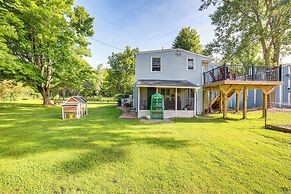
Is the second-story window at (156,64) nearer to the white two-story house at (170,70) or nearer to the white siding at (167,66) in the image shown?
the white two-story house at (170,70)

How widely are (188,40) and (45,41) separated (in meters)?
24.0

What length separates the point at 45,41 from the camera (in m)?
15.1

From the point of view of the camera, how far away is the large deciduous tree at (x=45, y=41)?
37.6 feet

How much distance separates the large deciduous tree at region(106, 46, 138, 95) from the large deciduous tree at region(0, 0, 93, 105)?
13.9m

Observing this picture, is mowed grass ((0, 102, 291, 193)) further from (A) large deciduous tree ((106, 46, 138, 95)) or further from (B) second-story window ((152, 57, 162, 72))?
(A) large deciduous tree ((106, 46, 138, 95))

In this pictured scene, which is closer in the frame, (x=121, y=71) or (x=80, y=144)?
(x=80, y=144)

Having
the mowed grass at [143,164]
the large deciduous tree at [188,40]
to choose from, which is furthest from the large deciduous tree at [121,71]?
the mowed grass at [143,164]

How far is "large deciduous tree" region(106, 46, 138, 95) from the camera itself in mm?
34844

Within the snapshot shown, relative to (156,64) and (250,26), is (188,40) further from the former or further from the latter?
(156,64)

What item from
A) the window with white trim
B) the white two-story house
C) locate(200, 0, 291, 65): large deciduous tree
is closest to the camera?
the white two-story house

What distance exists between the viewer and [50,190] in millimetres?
3002

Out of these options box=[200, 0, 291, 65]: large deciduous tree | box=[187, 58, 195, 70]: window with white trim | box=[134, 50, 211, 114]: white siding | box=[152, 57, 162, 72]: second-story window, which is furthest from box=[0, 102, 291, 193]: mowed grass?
box=[200, 0, 291, 65]: large deciduous tree

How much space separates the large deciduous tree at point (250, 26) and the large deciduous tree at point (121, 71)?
19.1 meters

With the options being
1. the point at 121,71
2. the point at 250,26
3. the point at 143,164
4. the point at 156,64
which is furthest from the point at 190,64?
the point at 121,71
